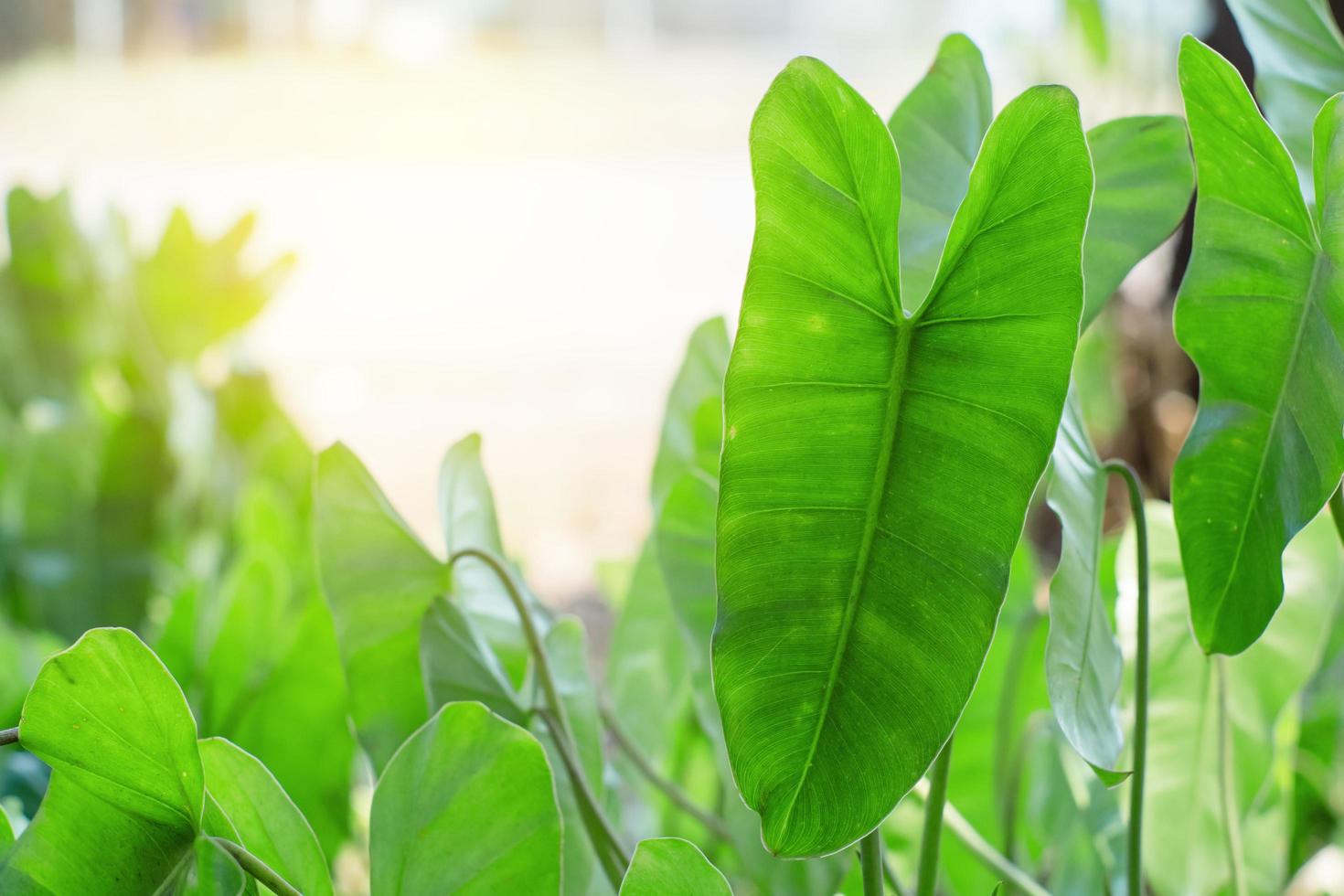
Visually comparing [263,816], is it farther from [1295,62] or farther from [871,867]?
[1295,62]

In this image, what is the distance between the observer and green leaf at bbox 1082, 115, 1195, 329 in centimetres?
45

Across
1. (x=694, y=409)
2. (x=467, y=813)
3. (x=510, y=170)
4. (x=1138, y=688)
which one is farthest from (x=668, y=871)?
(x=510, y=170)

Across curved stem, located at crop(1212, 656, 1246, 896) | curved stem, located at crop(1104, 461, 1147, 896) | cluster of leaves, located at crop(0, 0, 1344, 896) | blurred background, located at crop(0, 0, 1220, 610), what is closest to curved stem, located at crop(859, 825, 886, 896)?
cluster of leaves, located at crop(0, 0, 1344, 896)

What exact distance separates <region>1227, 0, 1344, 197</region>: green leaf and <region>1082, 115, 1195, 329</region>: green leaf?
0.05 meters

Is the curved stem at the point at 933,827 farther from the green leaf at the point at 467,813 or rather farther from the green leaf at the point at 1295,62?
the green leaf at the point at 1295,62

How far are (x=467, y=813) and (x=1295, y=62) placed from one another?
1.37ft

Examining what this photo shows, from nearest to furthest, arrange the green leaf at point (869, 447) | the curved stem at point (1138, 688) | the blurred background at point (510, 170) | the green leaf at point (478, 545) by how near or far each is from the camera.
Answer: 1. the green leaf at point (869, 447)
2. the curved stem at point (1138, 688)
3. the green leaf at point (478, 545)
4. the blurred background at point (510, 170)

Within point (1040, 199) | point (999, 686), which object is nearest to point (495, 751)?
point (1040, 199)

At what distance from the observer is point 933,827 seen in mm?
435

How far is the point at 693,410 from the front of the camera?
631 mm

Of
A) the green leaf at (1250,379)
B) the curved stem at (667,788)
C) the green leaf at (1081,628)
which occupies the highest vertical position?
the green leaf at (1250,379)

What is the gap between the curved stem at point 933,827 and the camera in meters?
0.43

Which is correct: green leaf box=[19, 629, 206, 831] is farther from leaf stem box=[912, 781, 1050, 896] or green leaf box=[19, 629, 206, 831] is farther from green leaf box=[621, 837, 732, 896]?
leaf stem box=[912, 781, 1050, 896]

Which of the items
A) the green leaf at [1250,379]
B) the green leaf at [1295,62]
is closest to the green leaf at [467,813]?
the green leaf at [1250,379]
